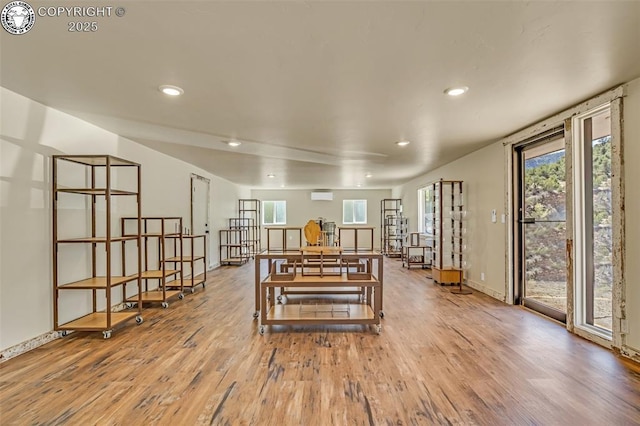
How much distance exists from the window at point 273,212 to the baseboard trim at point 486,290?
7379mm

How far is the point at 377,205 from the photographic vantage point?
468 inches

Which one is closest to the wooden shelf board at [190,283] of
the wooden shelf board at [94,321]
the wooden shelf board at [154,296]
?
the wooden shelf board at [154,296]

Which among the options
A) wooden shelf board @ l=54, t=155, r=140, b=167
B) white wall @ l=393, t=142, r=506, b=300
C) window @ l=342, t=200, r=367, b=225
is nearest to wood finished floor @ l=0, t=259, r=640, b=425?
white wall @ l=393, t=142, r=506, b=300

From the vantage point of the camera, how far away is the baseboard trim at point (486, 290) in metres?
4.60

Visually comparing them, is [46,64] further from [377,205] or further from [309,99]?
[377,205]

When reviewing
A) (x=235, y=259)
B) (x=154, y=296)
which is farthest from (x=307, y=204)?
(x=154, y=296)

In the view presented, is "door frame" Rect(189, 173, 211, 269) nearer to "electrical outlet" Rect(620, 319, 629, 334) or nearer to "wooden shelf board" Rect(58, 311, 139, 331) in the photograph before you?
"wooden shelf board" Rect(58, 311, 139, 331)

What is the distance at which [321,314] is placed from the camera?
370cm

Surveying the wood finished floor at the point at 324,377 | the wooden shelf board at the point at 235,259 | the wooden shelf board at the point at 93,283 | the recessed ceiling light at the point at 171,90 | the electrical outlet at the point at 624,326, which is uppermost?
the recessed ceiling light at the point at 171,90

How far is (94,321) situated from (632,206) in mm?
4962

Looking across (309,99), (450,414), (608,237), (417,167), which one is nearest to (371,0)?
(309,99)

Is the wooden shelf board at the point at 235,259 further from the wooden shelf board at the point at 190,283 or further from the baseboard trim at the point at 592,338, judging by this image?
the baseboard trim at the point at 592,338

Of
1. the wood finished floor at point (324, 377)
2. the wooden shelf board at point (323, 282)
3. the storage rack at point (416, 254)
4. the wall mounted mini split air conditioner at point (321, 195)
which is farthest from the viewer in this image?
the wall mounted mini split air conditioner at point (321, 195)

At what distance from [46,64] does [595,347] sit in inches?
191
